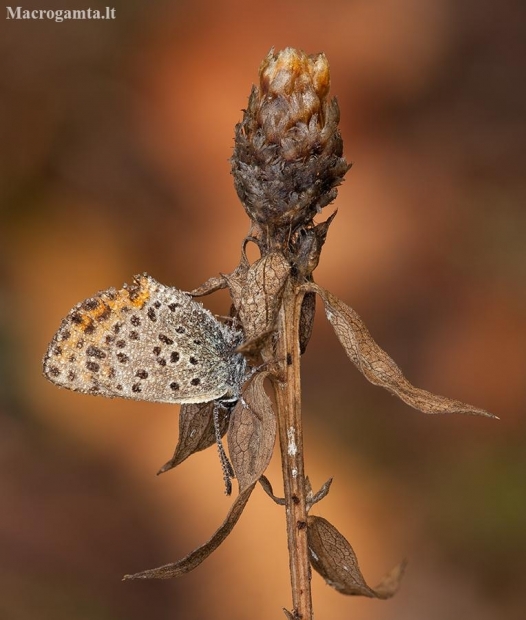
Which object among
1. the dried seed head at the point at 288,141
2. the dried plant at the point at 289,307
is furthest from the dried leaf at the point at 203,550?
the dried seed head at the point at 288,141

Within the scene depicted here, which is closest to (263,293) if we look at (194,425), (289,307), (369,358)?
(289,307)

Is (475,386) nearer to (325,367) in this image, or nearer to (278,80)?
(325,367)

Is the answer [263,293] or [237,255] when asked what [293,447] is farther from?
[237,255]

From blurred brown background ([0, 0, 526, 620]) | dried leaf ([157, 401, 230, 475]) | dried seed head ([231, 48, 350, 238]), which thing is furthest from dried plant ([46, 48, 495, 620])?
blurred brown background ([0, 0, 526, 620])

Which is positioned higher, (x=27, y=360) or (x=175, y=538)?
(x=27, y=360)

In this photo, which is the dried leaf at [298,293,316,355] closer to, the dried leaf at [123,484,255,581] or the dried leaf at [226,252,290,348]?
the dried leaf at [226,252,290,348]

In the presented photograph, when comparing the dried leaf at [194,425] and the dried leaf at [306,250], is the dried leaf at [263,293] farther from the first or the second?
the dried leaf at [194,425]

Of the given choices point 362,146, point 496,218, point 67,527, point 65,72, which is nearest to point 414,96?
point 362,146
